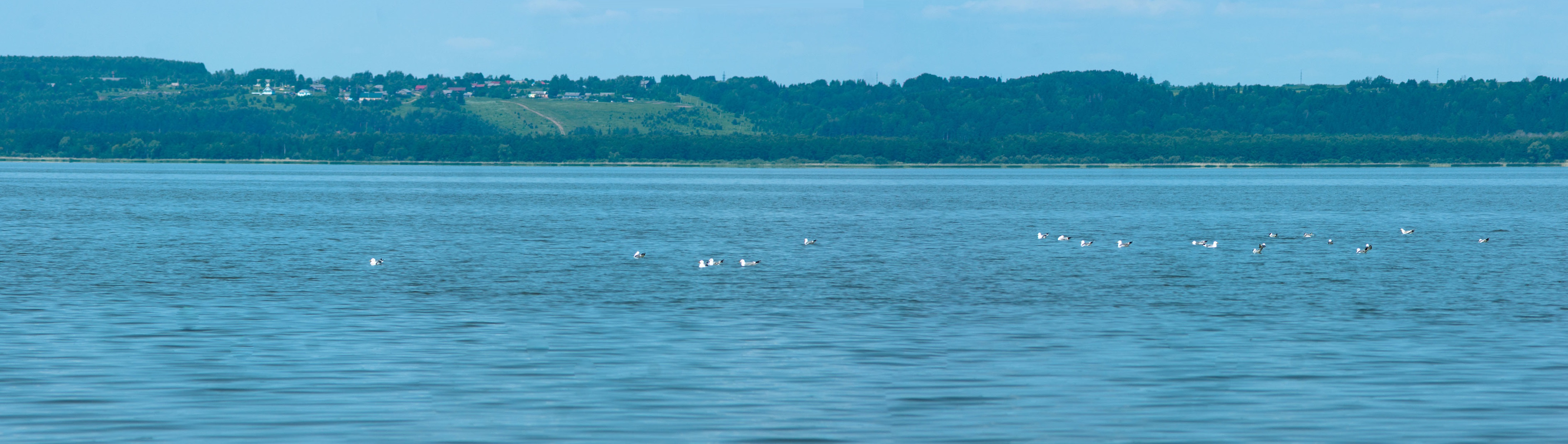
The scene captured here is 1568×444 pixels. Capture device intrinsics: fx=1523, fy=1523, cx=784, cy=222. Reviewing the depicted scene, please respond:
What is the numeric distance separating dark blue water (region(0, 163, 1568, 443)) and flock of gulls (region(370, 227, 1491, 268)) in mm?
488

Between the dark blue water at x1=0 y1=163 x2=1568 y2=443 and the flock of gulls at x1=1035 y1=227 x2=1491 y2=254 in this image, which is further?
the flock of gulls at x1=1035 y1=227 x2=1491 y2=254

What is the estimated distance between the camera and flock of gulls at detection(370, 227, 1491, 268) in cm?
4456

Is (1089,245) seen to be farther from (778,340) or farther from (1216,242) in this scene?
(778,340)

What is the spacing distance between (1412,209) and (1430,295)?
71012 mm

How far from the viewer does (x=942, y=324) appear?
28.3 m

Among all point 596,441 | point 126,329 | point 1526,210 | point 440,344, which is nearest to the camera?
point 596,441

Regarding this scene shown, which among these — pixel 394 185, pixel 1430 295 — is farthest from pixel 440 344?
pixel 394 185

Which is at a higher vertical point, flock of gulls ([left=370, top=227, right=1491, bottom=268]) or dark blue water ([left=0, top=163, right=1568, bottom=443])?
dark blue water ([left=0, top=163, right=1568, bottom=443])

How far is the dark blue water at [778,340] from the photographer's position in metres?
18.2

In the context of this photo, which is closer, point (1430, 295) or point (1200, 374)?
point (1200, 374)

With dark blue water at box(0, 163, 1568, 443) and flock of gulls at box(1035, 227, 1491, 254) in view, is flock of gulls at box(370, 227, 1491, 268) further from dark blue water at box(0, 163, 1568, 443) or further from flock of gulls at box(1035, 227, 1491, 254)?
dark blue water at box(0, 163, 1568, 443)

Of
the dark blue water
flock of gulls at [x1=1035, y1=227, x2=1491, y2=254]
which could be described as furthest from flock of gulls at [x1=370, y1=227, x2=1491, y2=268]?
the dark blue water

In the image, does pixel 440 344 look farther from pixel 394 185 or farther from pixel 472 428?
pixel 394 185

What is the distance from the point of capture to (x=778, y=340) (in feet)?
85.2
